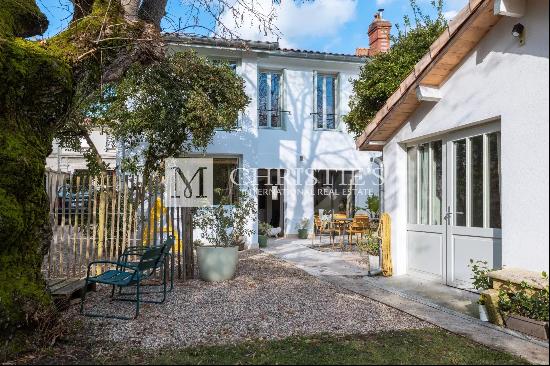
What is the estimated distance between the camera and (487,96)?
6.19 metres

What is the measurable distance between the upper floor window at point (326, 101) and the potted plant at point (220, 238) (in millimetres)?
8217

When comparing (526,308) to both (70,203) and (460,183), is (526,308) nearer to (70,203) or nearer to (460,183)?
(460,183)

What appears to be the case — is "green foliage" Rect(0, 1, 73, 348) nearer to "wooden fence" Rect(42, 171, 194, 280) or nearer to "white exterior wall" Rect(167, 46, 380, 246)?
"wooden fence" Rect(42, 171, 194, 280)

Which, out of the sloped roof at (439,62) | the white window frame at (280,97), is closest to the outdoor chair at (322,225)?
the white window frame at (280,97)

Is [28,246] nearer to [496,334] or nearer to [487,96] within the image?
[496,334]

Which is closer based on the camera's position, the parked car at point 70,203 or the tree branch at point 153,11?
the tree branch at point 153,11

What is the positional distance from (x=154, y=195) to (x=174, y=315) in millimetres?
3219

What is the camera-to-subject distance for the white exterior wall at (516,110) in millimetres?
5145

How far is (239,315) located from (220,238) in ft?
9.05

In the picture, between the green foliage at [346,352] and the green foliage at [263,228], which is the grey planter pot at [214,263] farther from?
the green foliage at [263,228]

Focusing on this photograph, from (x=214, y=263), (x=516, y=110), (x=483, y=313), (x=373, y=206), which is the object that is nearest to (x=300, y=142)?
(x=373, y=206)

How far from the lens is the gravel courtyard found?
5.02 metres

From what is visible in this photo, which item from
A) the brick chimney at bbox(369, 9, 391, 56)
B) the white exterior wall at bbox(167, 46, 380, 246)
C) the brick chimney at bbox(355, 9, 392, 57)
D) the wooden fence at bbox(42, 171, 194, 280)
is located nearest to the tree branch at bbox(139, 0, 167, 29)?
the wooden fence at bbox(42, 171, 194, 280)

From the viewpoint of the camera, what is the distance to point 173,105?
10477mm
